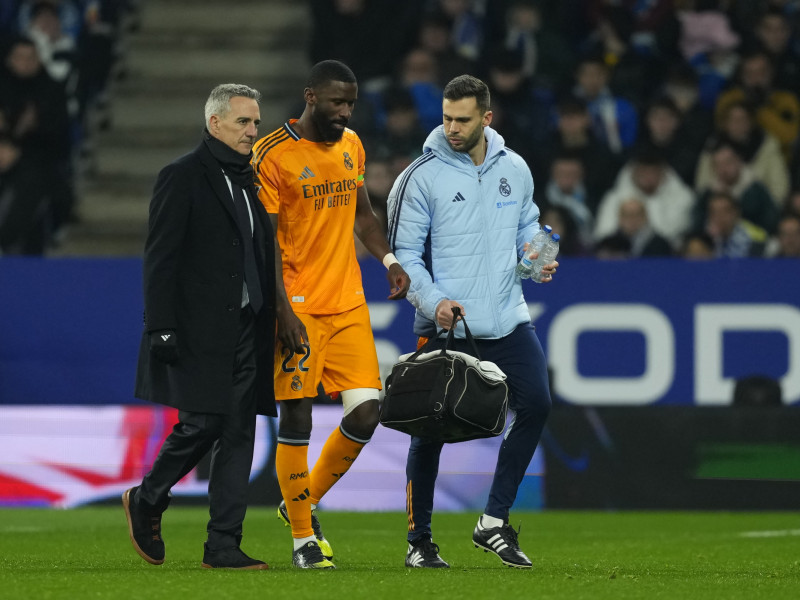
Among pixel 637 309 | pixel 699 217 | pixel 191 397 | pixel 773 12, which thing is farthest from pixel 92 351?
pixel 773 12

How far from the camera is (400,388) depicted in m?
6.86

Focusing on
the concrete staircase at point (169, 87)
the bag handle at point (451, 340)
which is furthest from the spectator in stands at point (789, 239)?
the bag handle at point (451, 340)

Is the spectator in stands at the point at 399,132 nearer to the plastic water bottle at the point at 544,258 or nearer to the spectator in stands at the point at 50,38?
the spectator in stands at the point at 50,38

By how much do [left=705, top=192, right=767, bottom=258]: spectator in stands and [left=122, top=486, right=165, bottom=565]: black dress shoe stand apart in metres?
7.28

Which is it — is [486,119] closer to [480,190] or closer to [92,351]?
[480,190]

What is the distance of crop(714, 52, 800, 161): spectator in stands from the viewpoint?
47.1ft

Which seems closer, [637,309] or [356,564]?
[356,564]

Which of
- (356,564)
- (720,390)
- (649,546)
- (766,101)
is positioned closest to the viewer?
(356,564)

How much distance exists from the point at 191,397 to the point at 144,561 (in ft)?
3.46

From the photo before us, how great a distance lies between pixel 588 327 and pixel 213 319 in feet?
19.1

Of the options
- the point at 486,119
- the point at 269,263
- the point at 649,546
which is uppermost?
the point at 486,119

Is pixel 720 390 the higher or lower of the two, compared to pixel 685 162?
lower

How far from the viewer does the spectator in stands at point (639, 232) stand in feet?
43.7

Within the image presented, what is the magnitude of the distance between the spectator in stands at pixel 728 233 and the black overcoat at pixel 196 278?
23.1ft
